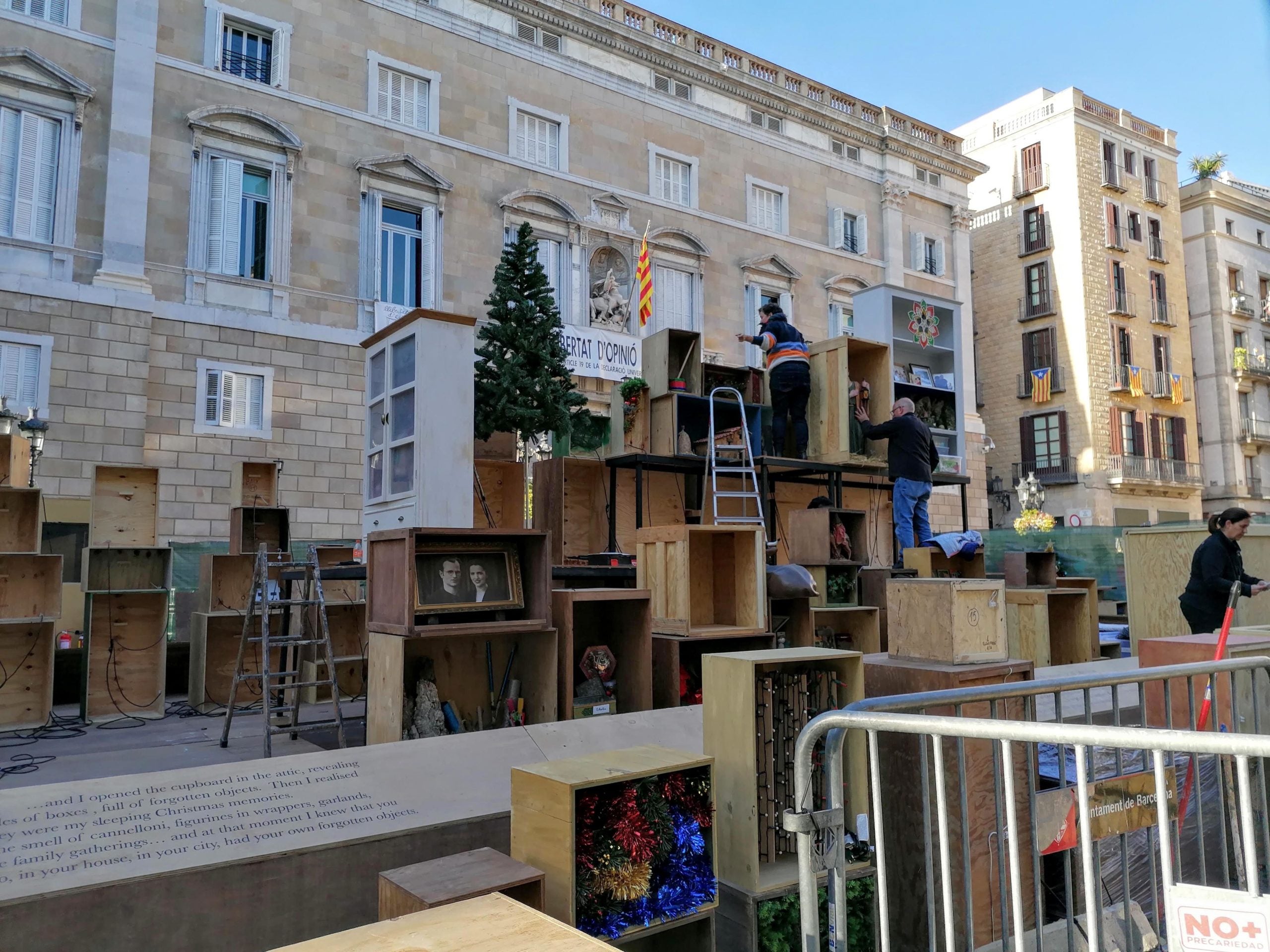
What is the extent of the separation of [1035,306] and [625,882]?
34.9 metres

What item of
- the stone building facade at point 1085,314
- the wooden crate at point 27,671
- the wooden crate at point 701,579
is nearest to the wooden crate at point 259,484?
the wooden crate at point 27,671

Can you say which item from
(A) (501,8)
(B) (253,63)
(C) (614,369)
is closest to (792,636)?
(C) (614,369)

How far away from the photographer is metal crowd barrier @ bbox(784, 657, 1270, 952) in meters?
2.15

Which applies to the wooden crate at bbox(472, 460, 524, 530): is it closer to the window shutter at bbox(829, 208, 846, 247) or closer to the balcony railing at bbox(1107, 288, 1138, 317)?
the window shutter at bbox(829, 208, 846, 247)

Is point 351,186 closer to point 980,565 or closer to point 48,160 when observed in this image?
point 48,160

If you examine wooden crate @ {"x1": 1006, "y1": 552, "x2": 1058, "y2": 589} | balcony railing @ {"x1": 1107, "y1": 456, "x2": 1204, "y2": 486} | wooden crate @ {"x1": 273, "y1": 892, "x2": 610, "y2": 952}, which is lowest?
wooden crate @ {"x1": 273, "y1": 892, "x2": 610, "y2": 952}

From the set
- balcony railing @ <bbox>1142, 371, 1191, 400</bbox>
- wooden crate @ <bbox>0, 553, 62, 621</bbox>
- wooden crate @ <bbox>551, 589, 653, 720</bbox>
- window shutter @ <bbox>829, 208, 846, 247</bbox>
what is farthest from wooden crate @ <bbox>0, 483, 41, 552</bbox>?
balcony railing @ <bbox>1142, 371, 1191, 400</bbox>

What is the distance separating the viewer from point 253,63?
626 inches

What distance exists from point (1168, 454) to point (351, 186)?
1263 inches

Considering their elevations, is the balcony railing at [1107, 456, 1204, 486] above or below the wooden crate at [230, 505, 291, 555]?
above

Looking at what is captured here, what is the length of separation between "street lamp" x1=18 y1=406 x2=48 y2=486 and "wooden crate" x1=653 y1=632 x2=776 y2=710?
34.8 ft

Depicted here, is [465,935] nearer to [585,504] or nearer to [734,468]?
[585,504]

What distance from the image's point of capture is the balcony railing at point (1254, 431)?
119ft

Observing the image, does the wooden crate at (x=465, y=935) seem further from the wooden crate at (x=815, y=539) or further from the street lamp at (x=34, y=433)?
the street lamp at (x=34, y=433)
